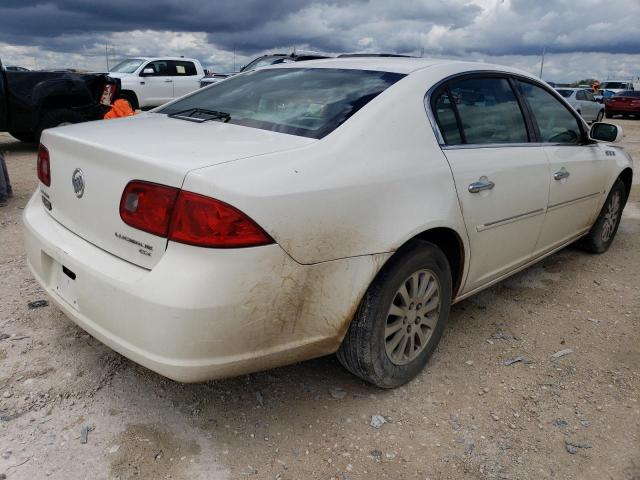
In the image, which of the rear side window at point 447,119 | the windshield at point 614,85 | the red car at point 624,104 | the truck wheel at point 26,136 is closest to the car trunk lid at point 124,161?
the rear side window at point 447,119

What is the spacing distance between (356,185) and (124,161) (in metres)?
0.88

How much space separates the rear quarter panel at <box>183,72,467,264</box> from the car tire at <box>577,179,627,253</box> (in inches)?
95.8

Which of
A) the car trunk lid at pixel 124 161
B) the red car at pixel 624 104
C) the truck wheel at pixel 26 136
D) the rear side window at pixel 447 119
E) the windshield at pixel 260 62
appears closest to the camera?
the car trunk lid at pixel 124 161

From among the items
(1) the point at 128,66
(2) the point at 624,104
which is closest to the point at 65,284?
(1) the point at 128,66

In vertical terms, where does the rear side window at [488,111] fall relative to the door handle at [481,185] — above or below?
above

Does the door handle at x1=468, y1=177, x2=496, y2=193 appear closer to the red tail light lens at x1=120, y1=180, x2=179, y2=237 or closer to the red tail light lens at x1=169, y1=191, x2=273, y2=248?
the red tail light lens at x1=169, y1=191, x2=273, y2=248

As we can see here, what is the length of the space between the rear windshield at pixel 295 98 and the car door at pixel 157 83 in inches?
469

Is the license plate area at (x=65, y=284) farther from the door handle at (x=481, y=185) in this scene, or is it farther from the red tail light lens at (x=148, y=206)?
the door handle at (x=481, y=185)

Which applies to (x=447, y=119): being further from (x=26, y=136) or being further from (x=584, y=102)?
(x=584, y=102)

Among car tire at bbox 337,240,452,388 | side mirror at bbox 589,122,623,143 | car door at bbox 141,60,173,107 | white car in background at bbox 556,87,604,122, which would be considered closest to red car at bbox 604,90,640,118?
white car in background at bbox 556,87,604,122

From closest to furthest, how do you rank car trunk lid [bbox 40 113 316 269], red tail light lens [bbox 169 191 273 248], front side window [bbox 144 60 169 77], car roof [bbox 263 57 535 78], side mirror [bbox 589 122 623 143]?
red tail light lens [bbox 169 191 273 248], car trunk lid [bbox 40 113 316 269], car roof [bbox 263 57 535 78], side mirror [bbox 589 122 623 143], front side window [bbox 144 60 169 77]

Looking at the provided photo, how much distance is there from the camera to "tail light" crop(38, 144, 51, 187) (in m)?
2.50

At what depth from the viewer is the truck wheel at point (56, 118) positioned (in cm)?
866

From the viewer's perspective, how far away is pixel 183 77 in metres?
15.0
